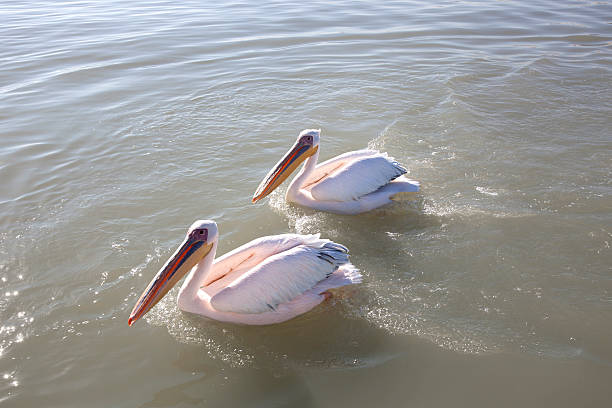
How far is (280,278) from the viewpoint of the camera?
3213mm

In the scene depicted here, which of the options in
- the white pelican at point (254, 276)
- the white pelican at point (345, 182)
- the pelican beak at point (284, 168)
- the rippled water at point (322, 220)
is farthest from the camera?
the white pelican at point (345, 182)

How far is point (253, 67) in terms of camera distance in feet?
27.8

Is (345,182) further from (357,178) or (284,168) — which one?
(284,168)

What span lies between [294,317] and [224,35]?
8.74 meters

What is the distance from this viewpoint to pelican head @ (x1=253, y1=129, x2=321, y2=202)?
4273 mm

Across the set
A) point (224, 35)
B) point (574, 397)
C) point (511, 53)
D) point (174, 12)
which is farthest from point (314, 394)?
point (174, 12)

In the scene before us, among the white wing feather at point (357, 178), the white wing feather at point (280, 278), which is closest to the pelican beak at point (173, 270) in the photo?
the white wing feather at point (280, 278)

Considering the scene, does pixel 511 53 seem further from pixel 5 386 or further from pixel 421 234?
pixel 5 386

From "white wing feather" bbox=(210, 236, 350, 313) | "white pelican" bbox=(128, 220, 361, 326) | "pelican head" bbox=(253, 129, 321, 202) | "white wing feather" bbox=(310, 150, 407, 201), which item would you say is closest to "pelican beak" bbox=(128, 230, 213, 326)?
"white pelican" bbox=(128, 220, 361, 326)

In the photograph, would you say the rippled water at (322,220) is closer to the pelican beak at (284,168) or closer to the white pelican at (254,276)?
the white pelican at (254,276)

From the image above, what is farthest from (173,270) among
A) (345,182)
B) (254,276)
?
(345,182)

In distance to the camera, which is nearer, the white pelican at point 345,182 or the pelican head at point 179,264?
the pelican head at point 179,264

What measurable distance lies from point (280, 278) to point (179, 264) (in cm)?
66

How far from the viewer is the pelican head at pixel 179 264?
9.62 feet
